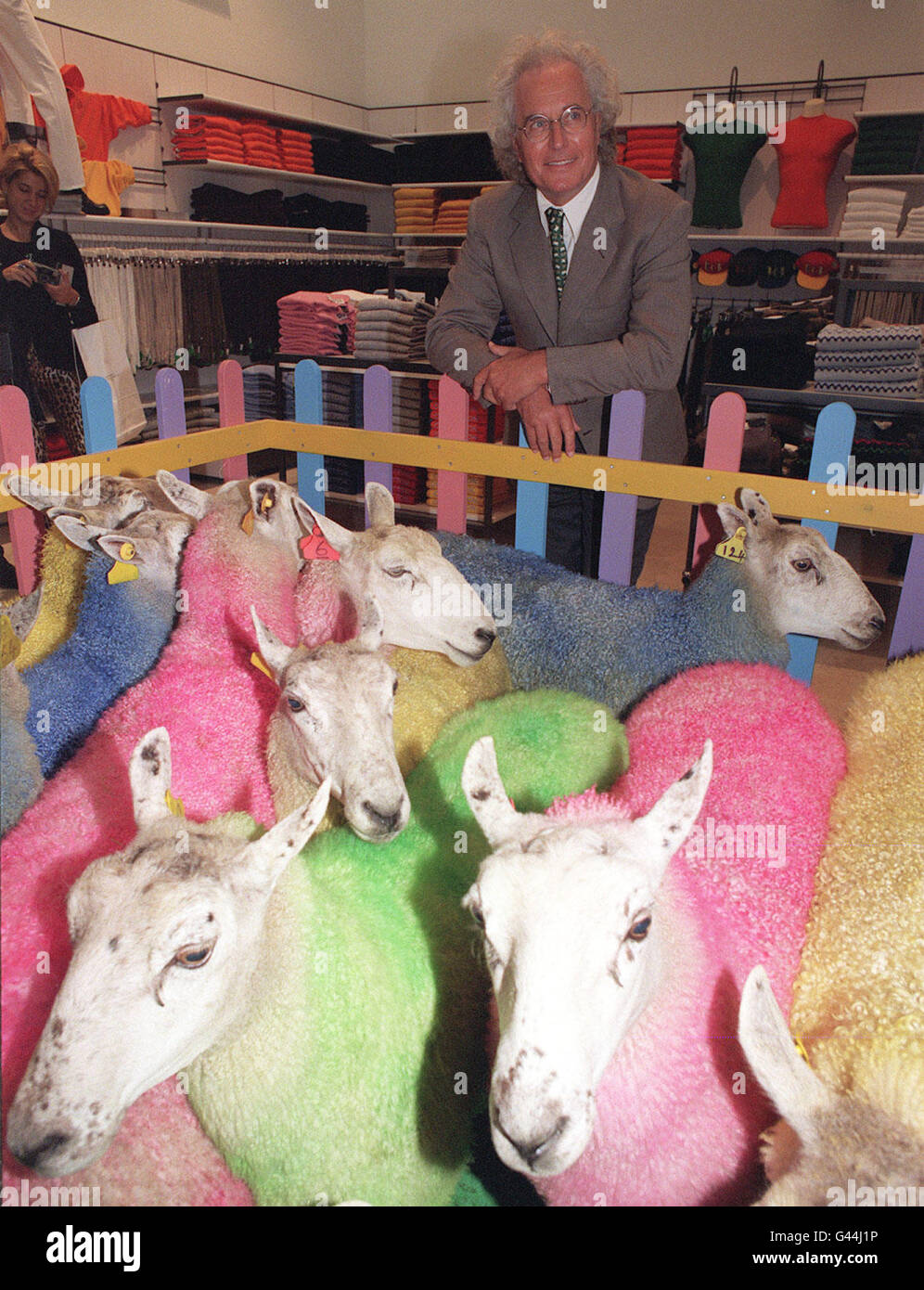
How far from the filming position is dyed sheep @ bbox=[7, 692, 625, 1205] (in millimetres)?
739

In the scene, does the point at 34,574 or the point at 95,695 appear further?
the point at 34,574

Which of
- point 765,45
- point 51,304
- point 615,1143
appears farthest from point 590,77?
point 765,45

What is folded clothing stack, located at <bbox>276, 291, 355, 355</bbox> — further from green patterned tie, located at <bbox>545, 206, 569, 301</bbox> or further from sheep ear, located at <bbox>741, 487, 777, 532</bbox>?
sheep ear, located at <bbox>741, 487, 777, 532</bbox>

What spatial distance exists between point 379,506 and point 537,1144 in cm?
134

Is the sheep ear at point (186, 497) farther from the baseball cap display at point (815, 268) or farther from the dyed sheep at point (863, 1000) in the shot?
the baseball cap display at point (815, 268)

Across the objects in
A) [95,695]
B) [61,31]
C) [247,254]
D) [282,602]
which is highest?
[61,31]

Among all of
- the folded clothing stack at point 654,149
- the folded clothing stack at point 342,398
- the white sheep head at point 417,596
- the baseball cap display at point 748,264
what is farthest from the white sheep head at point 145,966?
the folded clothing stack at point 654,149

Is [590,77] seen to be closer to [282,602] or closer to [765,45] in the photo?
[282,602]

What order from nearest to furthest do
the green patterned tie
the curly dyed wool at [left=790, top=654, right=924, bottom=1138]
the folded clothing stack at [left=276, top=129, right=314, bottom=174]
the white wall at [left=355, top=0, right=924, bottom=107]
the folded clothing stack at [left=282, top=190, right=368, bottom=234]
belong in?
the curly dyed wool at [left=790, top=654, right=924, bottom=1138], the green patterned tie, the white wall at [left=355, top=0, right=924, bottom=107], the folded clothing stack at [left=276, top=129, right=314, bottom=174], the folded clothing stack at [left=282, top=190, right=368, bottom=234]

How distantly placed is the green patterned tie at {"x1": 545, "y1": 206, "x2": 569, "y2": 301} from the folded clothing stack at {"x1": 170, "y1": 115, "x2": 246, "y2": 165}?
5.34 meters

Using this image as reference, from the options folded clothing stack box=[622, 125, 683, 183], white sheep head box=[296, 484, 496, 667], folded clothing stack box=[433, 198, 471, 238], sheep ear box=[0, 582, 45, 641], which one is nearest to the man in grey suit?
white sheep head box=[296, 484, 496, 667]

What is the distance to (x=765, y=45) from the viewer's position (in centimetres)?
659

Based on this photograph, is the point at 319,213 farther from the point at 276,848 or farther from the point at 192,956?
the point at 192,956

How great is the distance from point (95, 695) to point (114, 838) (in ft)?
2.06
